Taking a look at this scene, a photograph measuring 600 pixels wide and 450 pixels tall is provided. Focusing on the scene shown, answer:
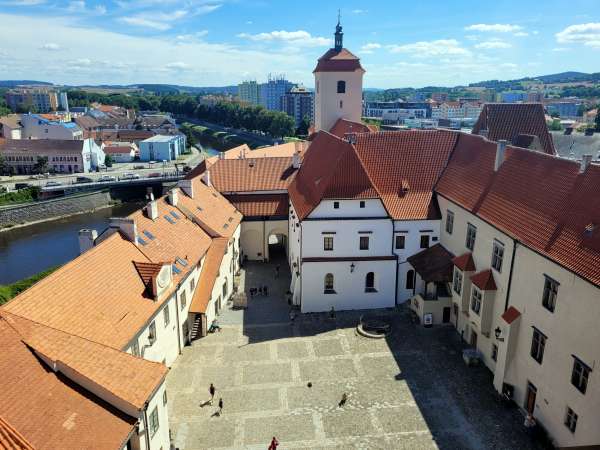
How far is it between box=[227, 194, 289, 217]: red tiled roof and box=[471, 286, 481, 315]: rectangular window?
64.2ft

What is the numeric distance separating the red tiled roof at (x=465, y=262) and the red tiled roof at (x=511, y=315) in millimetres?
4409

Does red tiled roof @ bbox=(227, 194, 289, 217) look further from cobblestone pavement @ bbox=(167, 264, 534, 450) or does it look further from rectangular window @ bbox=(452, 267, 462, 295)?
rectangular window @ bbox=(452, 267, 462, 295)

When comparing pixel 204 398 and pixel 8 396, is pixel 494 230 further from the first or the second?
pixel 8 396

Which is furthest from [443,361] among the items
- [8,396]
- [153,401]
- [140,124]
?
[140,124]

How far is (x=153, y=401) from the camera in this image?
1719 centimetres

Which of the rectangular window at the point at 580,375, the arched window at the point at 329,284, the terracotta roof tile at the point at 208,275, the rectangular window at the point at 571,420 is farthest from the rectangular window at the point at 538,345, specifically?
the terracotta roof tile at the point at 208,275

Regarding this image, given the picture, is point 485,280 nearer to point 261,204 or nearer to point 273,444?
point 273,444

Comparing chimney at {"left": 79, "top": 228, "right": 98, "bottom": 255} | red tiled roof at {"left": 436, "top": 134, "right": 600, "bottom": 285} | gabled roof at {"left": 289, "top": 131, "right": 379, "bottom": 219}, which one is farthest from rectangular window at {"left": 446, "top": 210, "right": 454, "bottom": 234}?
chimney at {"left": 79, "top": 228, "right": 98, "bottom": 255}

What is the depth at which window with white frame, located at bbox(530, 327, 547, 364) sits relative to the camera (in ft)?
68.7

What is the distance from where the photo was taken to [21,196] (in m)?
70.9

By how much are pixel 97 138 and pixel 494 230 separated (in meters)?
125

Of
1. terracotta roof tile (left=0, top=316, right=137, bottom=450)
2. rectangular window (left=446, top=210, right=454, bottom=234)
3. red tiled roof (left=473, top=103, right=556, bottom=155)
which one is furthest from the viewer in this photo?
red tiled roof (left=473, top=103, right=556, bottom=155)

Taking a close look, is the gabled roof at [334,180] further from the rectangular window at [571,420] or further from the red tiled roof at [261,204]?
the rectangular window at [571,420]

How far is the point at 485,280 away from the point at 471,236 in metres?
3.77
